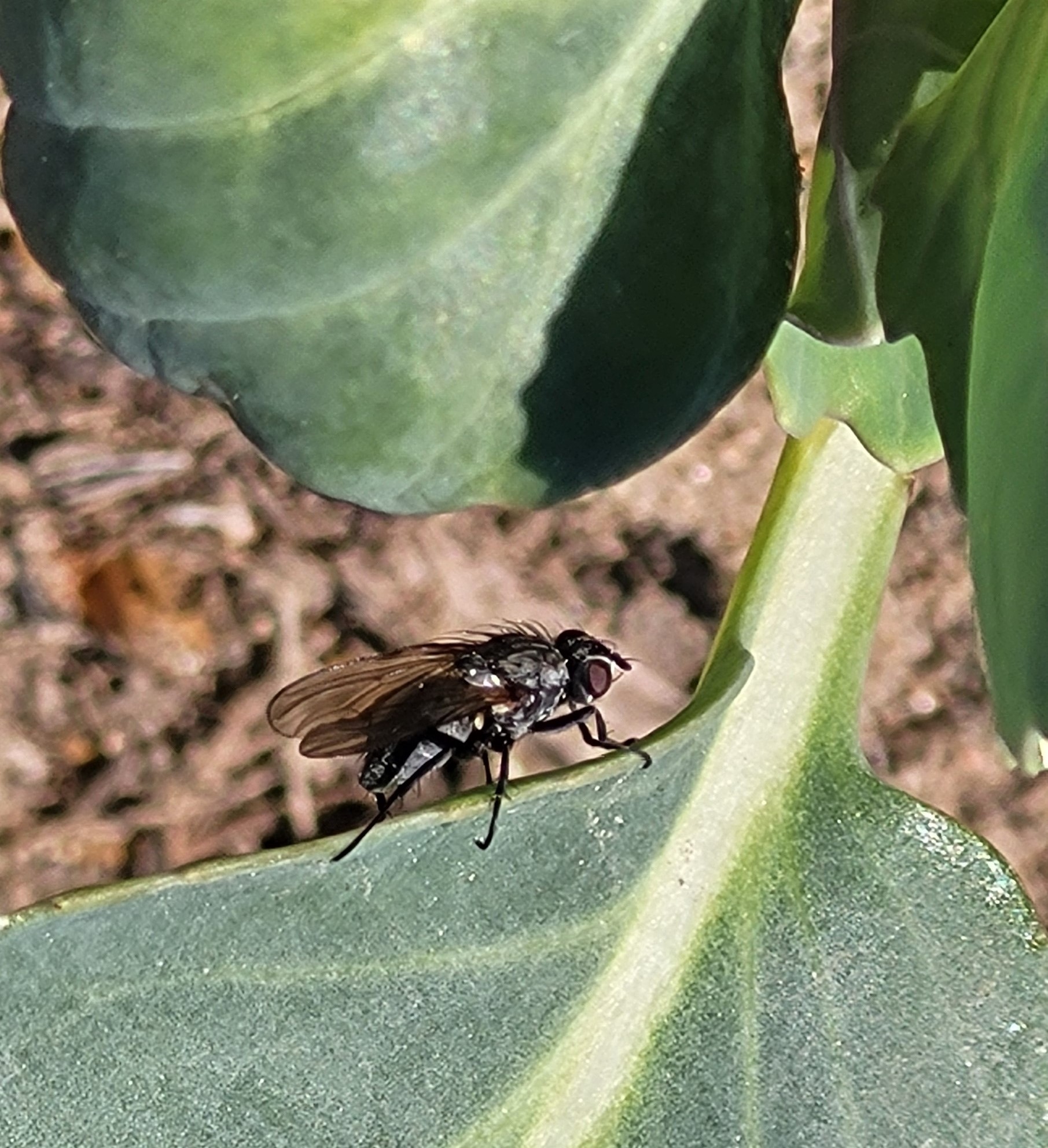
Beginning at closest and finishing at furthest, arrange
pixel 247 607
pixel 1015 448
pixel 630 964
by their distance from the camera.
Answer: pixel 1015 448 < pixel 630 964 < pixel 247 607

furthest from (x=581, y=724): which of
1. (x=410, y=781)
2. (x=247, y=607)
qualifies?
(x=247, y=607)

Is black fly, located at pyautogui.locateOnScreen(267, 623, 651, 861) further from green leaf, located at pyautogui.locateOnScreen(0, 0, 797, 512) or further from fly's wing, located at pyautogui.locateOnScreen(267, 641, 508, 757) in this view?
green leaf, located at pyautogui.locateOnScreen(0, 0, 797, 512)

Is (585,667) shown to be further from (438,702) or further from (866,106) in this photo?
(866,106)

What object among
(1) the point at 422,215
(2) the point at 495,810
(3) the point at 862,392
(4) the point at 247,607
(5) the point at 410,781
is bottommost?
(4) the point at 247,607

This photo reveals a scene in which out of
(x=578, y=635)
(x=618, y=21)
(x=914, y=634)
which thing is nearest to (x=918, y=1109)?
(x=578, y=635)

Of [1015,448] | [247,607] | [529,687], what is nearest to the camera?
[1015,448]

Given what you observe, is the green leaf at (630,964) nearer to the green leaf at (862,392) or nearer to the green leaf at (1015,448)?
the green leaf at (862,392)

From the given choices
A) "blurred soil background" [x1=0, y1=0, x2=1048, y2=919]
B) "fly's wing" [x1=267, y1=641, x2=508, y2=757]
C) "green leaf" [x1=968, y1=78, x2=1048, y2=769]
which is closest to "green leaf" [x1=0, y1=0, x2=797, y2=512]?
"green leaf" [x1=968, y1=78, x2=1048, y2=769]

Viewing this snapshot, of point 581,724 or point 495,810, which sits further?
point 581,724
